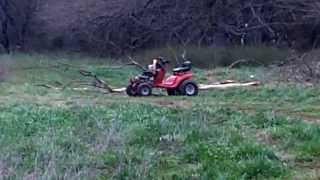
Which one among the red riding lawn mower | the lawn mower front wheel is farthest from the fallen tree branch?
the lawn mower front wheel

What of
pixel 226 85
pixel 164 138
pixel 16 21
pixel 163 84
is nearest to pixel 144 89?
pixel 163 84

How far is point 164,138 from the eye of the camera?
9984 millimetres

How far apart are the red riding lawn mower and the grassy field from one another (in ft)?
5.18

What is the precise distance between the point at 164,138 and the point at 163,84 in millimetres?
8516

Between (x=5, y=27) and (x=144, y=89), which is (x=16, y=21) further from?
(x=144, y=89)

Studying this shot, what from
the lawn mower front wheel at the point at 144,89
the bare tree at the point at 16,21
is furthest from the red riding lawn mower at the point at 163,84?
the bare tree at the point at 16,21

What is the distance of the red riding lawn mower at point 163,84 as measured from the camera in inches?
720

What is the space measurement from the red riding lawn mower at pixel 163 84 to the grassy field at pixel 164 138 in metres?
1.58

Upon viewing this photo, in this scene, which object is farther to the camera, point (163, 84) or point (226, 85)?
point (226, 85)

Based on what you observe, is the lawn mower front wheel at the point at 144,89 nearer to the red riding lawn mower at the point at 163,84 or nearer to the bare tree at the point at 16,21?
the red riding lawn mower at the point at 163,84

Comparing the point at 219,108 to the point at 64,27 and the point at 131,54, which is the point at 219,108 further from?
the point at 64,27

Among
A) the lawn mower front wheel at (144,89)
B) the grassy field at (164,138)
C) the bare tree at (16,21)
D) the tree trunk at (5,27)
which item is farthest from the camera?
the bare tree at (16,21)

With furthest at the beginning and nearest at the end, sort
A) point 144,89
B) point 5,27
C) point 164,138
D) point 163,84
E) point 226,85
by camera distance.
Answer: point 5,27 → point 226,85 → point 163,84 → point 144,89 → point 164,138

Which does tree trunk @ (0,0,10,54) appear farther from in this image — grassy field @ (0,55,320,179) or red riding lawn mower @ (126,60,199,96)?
grassy field @ (0,55,320,179)
